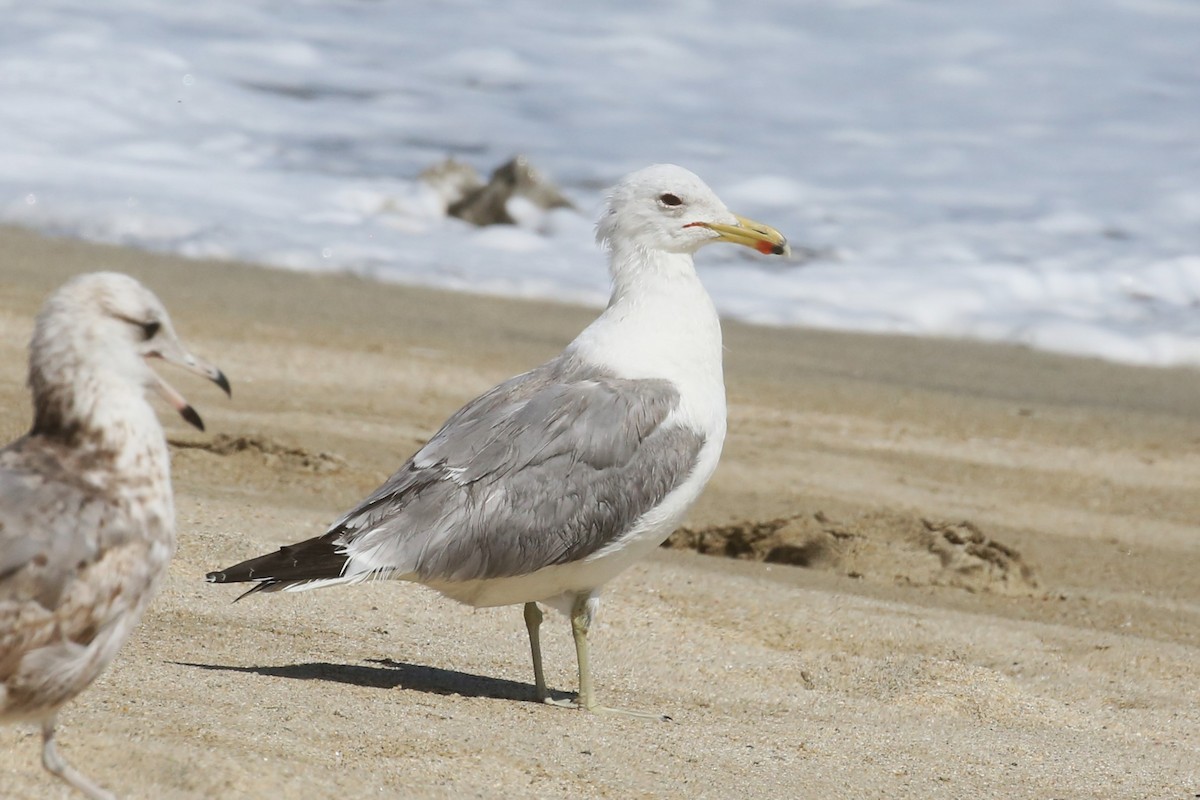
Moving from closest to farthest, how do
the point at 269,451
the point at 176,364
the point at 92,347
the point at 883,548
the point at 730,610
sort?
the point at 92,347 < the point at 176,364 < the point at 730,610 < the point at 883,548 < the point at 269,451

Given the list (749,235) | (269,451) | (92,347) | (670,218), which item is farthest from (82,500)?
(269,451)

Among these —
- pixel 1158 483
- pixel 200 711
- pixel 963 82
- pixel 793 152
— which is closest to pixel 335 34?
pixel 793 152

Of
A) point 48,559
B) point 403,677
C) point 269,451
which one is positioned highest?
point 48,559

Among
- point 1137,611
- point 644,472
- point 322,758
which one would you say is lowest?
point 1137,611

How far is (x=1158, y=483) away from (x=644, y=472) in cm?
536

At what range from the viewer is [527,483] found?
5.17 m

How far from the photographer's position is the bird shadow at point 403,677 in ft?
16.4

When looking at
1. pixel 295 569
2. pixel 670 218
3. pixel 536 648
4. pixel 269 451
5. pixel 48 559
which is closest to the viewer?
pixel 48 559

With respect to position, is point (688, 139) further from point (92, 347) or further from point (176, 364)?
point (92, 347)

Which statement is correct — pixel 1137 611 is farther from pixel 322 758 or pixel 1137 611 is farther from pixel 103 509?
pixel 103 509

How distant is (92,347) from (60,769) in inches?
33.6

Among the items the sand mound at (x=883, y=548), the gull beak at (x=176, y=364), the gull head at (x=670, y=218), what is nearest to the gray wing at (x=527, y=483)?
the gull head at (x=670, y=218)

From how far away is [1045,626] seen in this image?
684 cm

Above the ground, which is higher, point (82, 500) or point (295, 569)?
point (82, 500)
